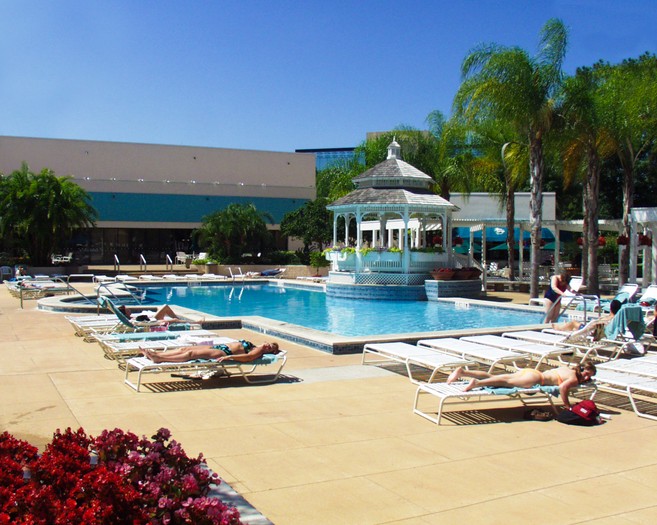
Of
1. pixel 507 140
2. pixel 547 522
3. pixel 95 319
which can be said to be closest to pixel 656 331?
pixel 547 522

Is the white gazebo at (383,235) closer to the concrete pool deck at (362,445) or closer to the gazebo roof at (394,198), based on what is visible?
the gazebo roof at (394,198)

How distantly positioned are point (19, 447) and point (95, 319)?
9217 millimetres

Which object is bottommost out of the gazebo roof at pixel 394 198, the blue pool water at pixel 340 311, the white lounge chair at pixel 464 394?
the blue pool water at pixel 340 311

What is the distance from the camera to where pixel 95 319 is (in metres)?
12.9

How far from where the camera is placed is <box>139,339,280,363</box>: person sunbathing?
8477mm

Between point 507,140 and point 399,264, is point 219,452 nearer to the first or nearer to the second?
point 399,264

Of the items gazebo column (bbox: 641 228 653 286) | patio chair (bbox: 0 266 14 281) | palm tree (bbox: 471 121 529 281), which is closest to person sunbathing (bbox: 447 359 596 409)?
gazebo column (bbox: 641 228 653 286)

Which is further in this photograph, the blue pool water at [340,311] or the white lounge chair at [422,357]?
the blue pool water at [340,311]

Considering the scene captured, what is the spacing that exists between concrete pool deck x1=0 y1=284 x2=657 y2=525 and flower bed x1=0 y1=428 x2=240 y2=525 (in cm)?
109

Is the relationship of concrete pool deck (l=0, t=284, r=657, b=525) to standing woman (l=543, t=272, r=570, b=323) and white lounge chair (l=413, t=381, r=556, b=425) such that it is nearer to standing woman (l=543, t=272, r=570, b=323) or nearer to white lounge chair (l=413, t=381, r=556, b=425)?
white lounge chair (l=413, t=381, r=556, b=425)

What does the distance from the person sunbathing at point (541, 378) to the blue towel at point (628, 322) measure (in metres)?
3.30

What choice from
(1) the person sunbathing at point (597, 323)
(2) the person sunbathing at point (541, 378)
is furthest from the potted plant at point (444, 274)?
(2) the person sunbathing at point (541, 378)

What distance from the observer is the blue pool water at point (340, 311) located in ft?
57.5

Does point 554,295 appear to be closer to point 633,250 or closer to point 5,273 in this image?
point 633,250
